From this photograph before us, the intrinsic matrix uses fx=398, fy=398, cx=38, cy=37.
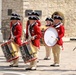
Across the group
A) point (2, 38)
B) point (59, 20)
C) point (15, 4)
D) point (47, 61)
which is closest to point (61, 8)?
point (15, 4)

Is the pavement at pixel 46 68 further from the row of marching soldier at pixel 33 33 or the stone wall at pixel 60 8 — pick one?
the stone wall at pixel 60 8

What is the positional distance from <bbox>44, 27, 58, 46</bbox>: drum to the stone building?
9.67 metres

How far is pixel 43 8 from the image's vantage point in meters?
21.2

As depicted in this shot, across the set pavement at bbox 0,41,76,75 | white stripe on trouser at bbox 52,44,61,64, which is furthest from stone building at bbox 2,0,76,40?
white stripe on trouser at bbox 52,44,61,64

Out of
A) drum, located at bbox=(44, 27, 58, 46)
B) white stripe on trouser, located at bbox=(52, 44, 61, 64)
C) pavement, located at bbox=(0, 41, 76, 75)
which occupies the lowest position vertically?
pavement, located at bbox=(0, 41, 76, 75)

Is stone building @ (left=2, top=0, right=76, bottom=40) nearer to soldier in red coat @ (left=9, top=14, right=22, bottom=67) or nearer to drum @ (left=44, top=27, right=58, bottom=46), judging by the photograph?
soldier in red coat @ (left=9, top=14, right=22, bottom=67)

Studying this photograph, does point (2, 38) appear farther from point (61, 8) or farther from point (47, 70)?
point (47, 70)

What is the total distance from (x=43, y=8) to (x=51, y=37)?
1018cm

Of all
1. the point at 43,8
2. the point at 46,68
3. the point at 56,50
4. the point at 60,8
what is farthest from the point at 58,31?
the point at 60,8

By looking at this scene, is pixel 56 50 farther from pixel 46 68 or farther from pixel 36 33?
pixel 36 33

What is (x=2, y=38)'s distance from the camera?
19375 millimetres

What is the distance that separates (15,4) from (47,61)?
8.32 meters

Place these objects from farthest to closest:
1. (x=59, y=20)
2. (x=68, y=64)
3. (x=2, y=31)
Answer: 1. (x=2, y=31)
2. (x=68, y=64)
3. (x=59, y=20)

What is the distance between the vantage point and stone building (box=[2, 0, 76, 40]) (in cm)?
2083
